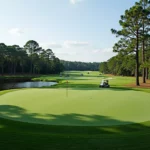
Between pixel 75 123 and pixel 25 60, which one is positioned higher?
pixel 25 60

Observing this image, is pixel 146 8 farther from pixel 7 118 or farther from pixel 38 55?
pixel 38 55

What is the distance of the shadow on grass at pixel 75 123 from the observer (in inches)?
372

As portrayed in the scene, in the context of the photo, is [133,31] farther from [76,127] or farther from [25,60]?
[25,60]

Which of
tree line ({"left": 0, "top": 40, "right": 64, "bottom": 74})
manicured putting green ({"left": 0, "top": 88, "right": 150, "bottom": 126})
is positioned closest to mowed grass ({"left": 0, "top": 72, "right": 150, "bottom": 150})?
manicured putting green ({"left": 0, "top": 88, "right": 150, "bottom": 126})

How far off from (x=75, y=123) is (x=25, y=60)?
262ft

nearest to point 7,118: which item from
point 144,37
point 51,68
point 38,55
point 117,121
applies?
point 117,121

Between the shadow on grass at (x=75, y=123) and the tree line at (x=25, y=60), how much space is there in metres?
66.0

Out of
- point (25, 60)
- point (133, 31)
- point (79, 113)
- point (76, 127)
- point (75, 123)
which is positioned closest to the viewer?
point (76, 127)

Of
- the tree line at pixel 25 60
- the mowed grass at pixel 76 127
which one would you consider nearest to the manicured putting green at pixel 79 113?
the mowed grass at pixel 76 127

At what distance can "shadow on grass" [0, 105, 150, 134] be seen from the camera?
9458mm

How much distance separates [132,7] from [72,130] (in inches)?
1144

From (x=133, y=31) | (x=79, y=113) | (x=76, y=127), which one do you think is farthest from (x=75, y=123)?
(x=133, y=31)

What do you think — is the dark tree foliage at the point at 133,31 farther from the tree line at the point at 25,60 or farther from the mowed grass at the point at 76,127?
the tree line at the point at 25,60

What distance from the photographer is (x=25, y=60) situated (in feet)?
288
